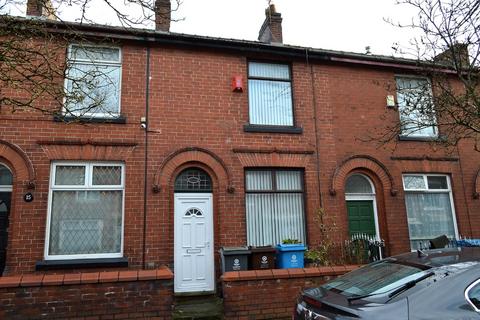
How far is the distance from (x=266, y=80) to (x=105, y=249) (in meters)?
5.76

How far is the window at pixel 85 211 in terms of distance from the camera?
342 inches

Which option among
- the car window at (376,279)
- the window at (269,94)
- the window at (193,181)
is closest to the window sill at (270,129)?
the window at (269,94)

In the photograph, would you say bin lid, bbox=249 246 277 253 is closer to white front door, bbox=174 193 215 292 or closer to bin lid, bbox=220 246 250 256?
bin lid, bbox=220 246 250 256

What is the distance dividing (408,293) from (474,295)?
0.54 m

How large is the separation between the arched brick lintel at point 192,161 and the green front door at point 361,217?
129 inches

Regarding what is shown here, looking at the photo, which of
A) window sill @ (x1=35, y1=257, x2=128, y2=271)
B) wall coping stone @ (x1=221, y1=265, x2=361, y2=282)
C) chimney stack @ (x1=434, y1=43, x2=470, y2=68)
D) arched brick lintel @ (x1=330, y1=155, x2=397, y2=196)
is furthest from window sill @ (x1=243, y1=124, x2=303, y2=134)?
window sill @ (x1=35, y1=257, x2=128, y2=271)

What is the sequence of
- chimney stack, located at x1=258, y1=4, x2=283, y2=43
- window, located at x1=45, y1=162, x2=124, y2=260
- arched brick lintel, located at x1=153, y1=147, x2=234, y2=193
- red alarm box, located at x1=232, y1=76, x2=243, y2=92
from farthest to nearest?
chimney stack, located at x1=258, y1=4, x2=283, y2=43 < red alarm box, located at x1=232, y1=76, x2=243, y2=92 < arched brick lintel, located at x1=153, y1=147, x2=234, y2=193 < window, located at x1=45, y1=162, x2=124, y2=260

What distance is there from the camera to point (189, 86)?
10.0 meters

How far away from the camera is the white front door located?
361 inches

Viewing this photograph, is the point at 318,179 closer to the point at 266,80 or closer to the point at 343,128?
the point at 343,128

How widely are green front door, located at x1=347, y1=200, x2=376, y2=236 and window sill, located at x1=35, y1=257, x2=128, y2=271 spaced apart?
5.65 m

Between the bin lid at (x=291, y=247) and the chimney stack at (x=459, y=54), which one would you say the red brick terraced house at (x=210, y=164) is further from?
the chimney stack at (x=459, y=54)

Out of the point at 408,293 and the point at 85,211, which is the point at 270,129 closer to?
the point at 85,211

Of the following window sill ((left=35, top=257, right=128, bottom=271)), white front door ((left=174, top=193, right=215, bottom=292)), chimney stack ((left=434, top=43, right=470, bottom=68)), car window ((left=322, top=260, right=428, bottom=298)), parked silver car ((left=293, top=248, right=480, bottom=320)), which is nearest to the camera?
parked silver car ((left=293, top=248, right=480, bottom=320))
